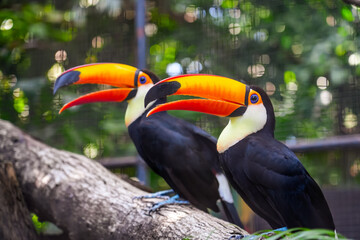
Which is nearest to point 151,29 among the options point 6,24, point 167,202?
point 6,24

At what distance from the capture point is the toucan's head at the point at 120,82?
2137 mm

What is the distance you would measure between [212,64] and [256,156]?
60.1 inches

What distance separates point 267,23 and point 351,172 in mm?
1150

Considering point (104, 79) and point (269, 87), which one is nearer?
point (104, 79)

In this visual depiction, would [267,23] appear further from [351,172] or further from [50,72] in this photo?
[50,72]

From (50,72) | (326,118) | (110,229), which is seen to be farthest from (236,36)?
(110,229)

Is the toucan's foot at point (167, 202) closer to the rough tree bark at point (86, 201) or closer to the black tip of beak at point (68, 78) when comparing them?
the rough tree bark at point (86, 201)

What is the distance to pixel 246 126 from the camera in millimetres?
1757

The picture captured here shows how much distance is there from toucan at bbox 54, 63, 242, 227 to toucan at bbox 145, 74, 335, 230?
0.99 feet

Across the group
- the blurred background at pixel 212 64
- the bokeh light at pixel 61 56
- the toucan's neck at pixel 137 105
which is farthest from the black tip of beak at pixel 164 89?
the bokeh light at pixel 61 56

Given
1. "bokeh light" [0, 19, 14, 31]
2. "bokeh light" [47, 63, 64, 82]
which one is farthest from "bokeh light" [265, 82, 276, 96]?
"bokeh light" [0, 19, 14, 31]

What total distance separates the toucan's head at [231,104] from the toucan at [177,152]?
306 millimetres

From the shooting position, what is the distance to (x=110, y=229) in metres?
2.11

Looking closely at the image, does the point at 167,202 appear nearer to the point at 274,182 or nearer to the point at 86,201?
the point at 86,201
